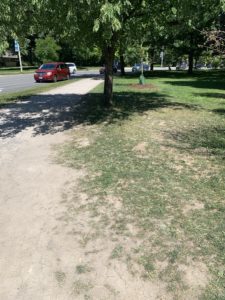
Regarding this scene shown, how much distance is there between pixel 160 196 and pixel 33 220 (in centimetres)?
186

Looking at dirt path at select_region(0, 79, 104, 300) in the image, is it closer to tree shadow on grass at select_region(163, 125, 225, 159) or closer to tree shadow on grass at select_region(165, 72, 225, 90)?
tree shadow on grass at select_region(163, 125, 225, 159)

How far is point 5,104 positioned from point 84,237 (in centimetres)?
1244

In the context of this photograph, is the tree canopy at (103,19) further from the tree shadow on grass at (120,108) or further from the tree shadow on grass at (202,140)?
the tree shadow on grass at (202,140)

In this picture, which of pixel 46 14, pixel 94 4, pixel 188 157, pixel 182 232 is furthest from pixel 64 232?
pixel 46 14

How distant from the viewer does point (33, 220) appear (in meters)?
4.99

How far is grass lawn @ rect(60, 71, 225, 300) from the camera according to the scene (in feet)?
12.8

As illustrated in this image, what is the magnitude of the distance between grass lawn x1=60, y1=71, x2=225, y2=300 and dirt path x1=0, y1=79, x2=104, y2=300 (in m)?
0.37

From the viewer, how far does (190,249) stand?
417cm

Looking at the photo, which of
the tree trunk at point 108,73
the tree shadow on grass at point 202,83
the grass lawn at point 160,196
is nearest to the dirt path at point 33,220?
the grass lawn at point 160,196

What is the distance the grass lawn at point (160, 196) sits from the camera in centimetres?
389

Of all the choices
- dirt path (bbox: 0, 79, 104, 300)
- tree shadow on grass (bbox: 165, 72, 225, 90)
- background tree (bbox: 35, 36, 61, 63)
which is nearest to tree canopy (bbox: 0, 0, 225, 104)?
dirt path (bbox: 0, 79, 104, 300)

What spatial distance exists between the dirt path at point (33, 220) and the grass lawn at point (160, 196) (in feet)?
1.21

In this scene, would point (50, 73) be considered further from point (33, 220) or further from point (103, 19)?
point (33, 220)

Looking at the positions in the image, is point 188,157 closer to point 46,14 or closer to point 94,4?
point 94,4
